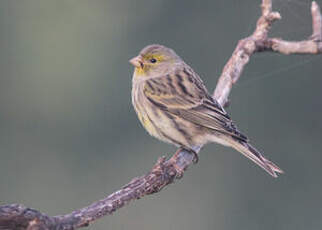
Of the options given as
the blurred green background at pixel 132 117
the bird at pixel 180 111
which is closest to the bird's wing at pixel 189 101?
the bird at pixel 180 111

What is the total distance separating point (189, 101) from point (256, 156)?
80cm

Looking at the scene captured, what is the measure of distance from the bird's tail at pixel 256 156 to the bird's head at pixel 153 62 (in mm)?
1042

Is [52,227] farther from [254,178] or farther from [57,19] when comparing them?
[57,19]

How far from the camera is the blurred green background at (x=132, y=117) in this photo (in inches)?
428

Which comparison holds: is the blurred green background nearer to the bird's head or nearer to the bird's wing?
the bird's head

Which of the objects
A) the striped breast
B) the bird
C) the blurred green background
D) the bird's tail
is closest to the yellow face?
the bird

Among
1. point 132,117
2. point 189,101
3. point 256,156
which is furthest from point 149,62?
point 132,117

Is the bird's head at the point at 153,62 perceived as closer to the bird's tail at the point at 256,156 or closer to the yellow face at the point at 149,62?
the yellow face at the point at 149,62

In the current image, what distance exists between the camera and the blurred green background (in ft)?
35.6

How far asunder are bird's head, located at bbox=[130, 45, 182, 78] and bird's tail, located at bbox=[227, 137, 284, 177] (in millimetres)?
1042

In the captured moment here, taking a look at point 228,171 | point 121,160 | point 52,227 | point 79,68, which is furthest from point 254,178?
point 52,227

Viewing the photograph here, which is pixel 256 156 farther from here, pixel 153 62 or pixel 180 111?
pixel 153 62

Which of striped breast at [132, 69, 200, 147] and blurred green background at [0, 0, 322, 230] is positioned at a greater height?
blurred green background at [0, 0, 322, 230]

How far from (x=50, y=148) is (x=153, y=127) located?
7766mm
